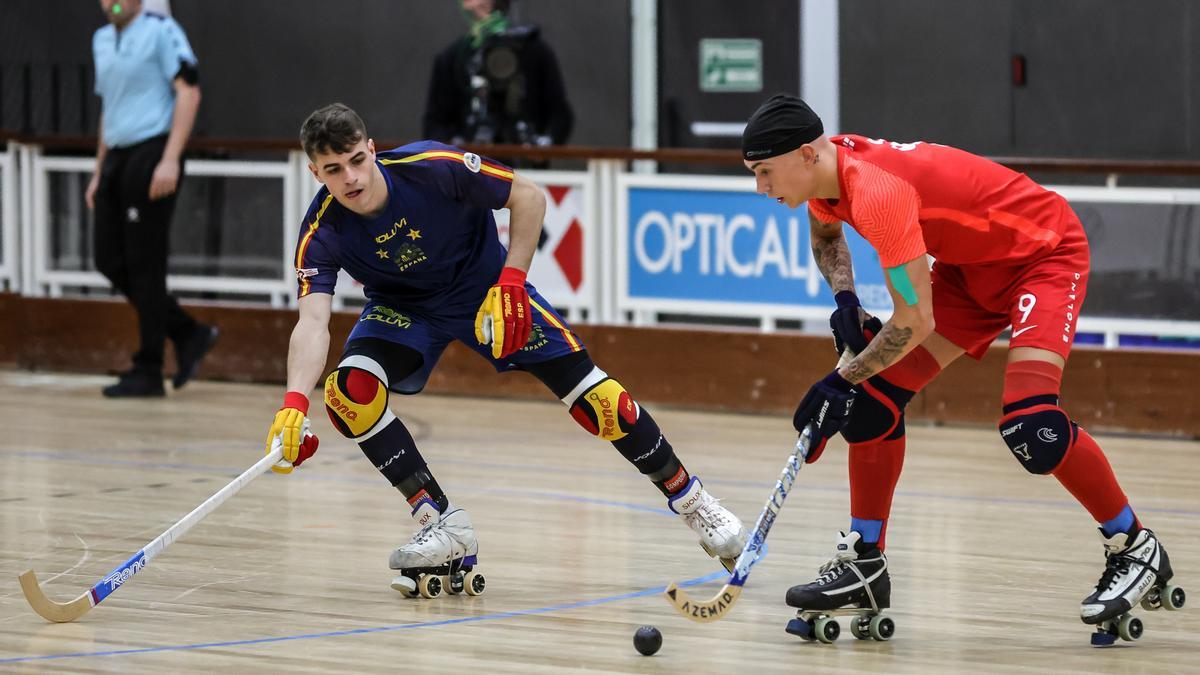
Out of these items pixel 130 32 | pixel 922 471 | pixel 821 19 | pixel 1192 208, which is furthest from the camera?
pixel 821 19

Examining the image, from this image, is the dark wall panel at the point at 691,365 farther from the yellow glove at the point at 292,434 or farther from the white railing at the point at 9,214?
the yellow glove at the point at 292,434

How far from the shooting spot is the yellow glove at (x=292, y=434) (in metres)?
5.15

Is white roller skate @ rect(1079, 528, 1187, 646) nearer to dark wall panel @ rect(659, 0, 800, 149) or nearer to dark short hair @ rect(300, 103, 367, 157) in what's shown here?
dark short hair @ rect(300, 103, 367, 157)

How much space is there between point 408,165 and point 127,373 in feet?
16.4

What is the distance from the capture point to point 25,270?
11.1m

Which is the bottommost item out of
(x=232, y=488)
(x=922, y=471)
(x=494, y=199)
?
(x=922, y=471)

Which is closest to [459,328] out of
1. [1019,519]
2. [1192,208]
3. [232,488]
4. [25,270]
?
[232,488]

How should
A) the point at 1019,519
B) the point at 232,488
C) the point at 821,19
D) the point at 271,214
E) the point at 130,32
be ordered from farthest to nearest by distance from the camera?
the point at 821,19, the point at 271,214, the point at 130,32, the point at 1019,519, the point at 232,488

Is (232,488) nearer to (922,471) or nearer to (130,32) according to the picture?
(922,471)

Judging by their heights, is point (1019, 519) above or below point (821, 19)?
below

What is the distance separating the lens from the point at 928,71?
11.5 meters

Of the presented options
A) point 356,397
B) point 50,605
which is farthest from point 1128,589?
point 50,605

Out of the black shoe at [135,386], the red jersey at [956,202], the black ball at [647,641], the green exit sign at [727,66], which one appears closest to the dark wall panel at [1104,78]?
the green exit sign at [727,66]

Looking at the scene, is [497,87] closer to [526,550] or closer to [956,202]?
[526,550]
